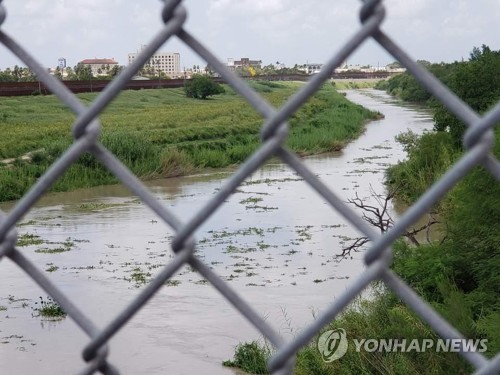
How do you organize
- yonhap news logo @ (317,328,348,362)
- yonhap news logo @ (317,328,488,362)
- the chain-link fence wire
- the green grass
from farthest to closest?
the green grass
yonhap news logo @ (317,328,348,362)
yonhap news logo @ (317,328,488,362)
the chain-link fence wire

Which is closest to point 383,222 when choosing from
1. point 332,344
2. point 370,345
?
point 332,344

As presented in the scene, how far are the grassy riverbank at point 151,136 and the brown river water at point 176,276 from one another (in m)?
0.65

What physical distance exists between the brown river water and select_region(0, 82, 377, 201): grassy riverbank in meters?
0.65

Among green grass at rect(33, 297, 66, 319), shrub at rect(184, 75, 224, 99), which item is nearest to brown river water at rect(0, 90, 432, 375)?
green grass at rect(33, 297, 66, 319)

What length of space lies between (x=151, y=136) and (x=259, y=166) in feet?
45.2

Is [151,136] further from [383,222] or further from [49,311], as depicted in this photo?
[49,311]

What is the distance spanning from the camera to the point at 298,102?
471mm

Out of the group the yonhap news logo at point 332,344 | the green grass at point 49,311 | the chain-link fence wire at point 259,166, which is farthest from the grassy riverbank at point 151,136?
the chain-link fence wire at point 259,166

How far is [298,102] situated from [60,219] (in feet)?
30.3

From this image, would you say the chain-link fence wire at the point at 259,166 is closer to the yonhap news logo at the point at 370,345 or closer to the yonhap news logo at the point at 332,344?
the yonhap news logo at the point at 370,345

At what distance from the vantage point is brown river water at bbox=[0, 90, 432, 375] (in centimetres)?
507

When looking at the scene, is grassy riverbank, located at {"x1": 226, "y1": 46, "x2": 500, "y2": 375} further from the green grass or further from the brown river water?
the green grass

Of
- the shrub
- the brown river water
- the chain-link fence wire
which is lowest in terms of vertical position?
the brown river water

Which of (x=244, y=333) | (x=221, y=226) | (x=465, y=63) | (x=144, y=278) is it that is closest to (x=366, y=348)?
(x=244, y=333)
